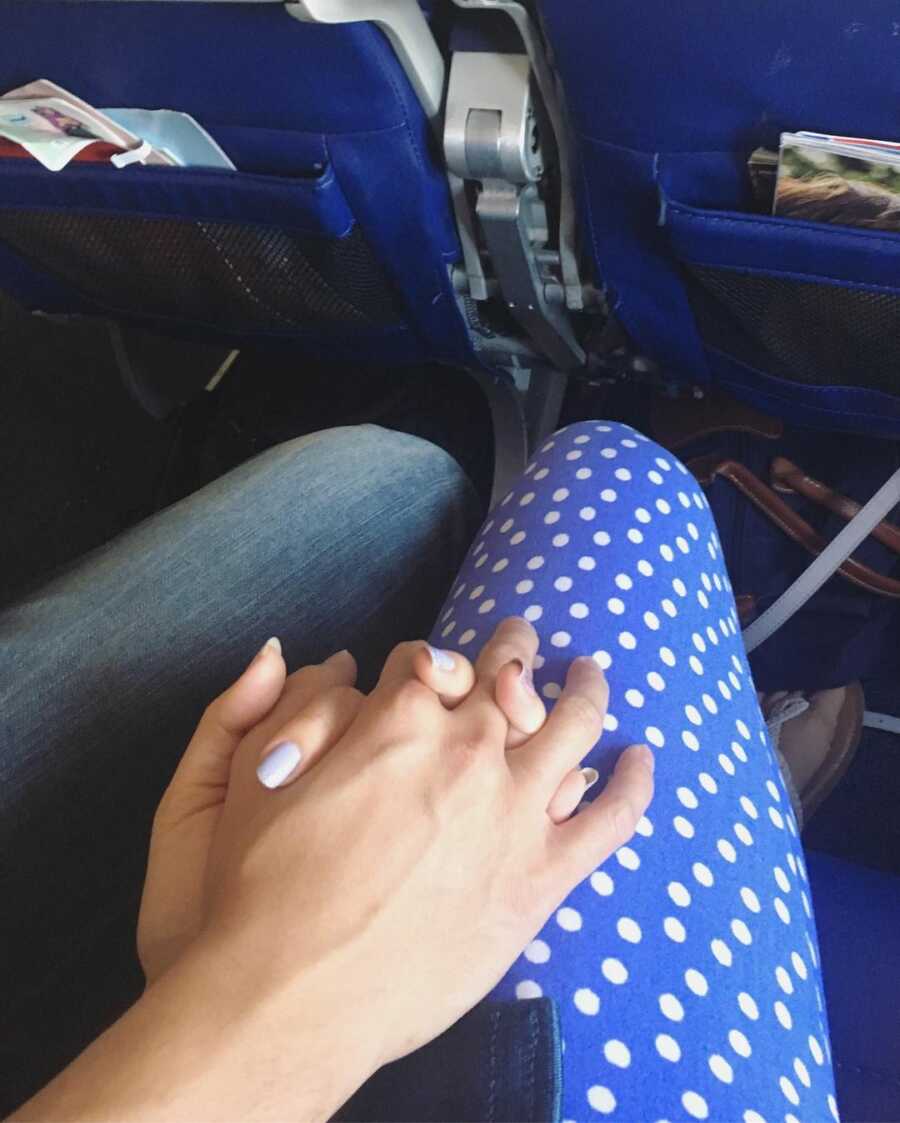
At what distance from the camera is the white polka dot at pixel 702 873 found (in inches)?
21.4

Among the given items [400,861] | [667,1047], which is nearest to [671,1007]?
[667,1047]

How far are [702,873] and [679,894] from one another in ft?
0.07

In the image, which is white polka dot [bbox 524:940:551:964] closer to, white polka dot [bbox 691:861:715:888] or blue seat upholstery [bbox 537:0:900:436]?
white polka dot [bbox 691:861:715:888]

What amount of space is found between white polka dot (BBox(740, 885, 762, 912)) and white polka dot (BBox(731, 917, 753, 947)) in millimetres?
12

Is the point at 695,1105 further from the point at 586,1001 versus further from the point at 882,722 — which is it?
the point at 882,722

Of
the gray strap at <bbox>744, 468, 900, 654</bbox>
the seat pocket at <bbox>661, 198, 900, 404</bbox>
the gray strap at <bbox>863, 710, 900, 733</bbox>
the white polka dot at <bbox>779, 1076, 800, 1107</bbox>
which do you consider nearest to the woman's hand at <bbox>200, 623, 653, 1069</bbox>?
the white polka dot at <bbox>779, 1076, 800, 1107</bbox>

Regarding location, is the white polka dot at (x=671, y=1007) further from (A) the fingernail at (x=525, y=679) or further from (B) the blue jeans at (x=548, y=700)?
(A) the fingernail at (x=525, y=679)

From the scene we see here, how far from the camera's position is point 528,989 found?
1.60 ft

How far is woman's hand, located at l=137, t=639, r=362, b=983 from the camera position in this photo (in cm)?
47

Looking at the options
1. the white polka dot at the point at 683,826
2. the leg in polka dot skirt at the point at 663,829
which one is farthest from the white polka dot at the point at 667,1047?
the white polka dot at the point at 683,826

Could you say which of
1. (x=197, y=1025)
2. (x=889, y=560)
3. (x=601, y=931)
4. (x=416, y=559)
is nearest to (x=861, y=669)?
(x=889, y=560)

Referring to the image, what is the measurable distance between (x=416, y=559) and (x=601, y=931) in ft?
1.23

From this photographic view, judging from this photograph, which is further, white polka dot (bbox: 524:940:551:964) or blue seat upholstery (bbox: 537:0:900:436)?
blue seat upholstery (bbox: 537:0:900:436)

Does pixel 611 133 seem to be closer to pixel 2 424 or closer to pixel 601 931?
pixel 601 931
